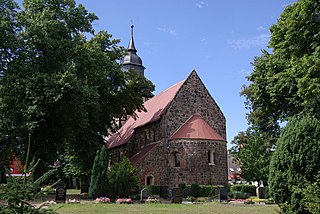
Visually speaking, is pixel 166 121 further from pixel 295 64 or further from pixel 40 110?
pixel 295 64

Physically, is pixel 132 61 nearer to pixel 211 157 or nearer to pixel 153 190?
pixel 211 157

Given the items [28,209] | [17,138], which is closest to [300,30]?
[28,209]

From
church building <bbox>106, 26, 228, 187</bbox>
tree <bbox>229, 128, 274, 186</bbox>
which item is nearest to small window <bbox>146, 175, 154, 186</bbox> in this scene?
church building <bbox>106, 26, 228, 187</bbox>

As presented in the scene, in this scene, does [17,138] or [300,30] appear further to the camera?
[17,138]

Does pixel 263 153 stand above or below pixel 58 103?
below

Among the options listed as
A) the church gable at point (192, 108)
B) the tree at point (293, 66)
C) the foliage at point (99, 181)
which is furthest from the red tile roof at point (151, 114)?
the tree at point (293, 66)

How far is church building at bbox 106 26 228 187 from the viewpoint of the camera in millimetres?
30406

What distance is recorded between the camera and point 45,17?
81.0ft

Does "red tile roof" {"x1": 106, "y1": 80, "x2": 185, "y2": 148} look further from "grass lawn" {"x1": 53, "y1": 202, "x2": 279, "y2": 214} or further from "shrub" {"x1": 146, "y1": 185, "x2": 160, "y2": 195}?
"grass lawn" {"x1": 53, "y1": 202, "x2": 279, "y2": 214}

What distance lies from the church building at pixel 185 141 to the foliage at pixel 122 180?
19.1 ft

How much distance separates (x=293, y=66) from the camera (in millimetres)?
15781

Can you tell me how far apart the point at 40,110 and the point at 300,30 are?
51.5 feet

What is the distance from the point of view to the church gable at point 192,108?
1271 inches

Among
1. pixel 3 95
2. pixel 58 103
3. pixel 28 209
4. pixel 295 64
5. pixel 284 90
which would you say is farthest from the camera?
pixel 58 103
